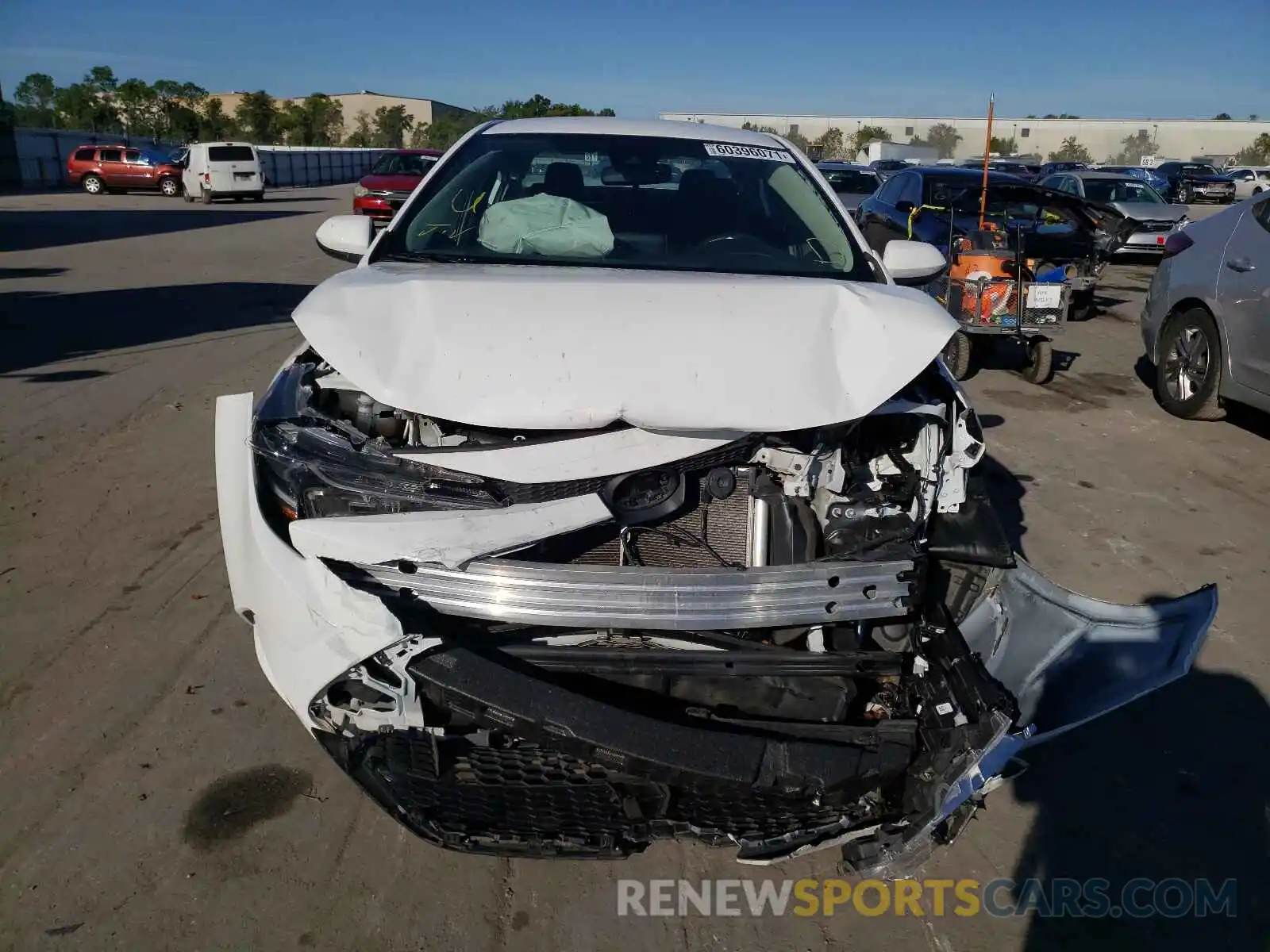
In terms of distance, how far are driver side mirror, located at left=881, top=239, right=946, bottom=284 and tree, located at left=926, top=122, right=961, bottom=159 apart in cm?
6945

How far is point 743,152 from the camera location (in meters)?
4.00

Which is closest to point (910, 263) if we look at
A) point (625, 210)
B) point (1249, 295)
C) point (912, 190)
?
point (625, 210)

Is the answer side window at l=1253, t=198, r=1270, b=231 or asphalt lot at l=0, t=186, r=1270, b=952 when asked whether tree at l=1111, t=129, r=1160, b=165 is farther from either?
asphalt lot at l=0, t=186, r=1270, b=952

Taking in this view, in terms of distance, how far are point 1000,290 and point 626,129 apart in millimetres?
4737

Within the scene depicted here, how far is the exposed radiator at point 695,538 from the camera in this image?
249 cm

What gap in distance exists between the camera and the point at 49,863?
2.52 m

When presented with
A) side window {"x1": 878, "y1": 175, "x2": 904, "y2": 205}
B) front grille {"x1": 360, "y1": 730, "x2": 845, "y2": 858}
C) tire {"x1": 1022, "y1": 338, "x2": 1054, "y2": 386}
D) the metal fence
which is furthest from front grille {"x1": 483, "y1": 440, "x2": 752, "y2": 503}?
the metal fence

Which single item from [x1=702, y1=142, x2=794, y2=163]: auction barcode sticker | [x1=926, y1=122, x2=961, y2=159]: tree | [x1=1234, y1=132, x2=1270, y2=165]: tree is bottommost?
[x1=702, y1=142, x2=794, y2=163]: auction barcode sticker

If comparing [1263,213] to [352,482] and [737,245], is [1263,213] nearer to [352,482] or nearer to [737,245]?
[737,245]

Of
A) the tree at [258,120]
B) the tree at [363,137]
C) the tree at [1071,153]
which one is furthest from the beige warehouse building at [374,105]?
the tree at [1071,153]

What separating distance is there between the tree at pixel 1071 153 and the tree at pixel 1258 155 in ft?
31.4

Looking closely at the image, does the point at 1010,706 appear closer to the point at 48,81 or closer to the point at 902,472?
the point at 902,472

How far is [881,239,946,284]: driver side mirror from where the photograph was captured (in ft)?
11.8

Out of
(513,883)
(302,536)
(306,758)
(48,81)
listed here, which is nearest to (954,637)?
(513,883)
